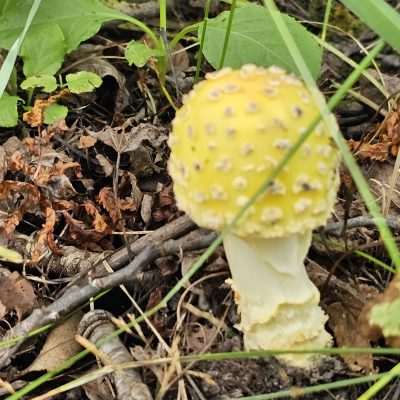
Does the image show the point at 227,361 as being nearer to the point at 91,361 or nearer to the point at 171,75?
the point at 91,361

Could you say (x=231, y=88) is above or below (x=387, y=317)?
above

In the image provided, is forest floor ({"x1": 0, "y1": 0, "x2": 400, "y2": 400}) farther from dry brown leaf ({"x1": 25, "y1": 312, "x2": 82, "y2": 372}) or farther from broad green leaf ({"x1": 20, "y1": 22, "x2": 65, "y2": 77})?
broad green leaf ({"x1": 20, "y1": 22, "x2": 65, "y2": 77})

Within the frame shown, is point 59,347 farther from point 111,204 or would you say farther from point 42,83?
point 42,83

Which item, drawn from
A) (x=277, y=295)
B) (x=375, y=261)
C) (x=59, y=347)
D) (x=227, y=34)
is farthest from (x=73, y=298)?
(x=227, y=34)

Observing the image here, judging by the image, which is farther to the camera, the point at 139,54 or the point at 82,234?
the point at 139,54

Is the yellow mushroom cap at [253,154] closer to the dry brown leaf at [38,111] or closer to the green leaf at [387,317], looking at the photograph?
the green leaf at [387,317]

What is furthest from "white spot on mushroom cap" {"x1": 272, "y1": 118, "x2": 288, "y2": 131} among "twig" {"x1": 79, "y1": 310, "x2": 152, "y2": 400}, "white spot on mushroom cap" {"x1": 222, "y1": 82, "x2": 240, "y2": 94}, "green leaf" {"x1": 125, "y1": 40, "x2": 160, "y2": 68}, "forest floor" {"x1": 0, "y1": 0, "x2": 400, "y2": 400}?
"green leaf" {"x1": 125, "y1": 40, "x2": 160, "y2": 68}

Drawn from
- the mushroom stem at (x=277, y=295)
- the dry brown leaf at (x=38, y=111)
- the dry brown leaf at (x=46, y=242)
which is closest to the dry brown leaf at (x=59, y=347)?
the dry brown leaf at (x=46, y=242)
